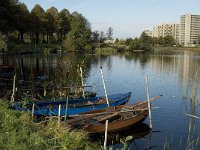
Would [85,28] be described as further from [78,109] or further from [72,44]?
[78,109]

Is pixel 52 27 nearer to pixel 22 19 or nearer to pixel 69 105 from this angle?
pixel 22 19

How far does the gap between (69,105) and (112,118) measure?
3392mm

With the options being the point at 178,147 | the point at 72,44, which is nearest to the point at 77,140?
the point at 178,147

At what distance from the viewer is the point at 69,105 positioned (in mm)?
22922

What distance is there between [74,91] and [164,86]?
52.1 ft

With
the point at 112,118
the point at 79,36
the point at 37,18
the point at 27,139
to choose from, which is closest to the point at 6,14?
the point at 37,18

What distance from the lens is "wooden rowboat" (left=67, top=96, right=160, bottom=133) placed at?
62.9 feet

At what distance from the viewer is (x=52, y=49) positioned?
103125mm

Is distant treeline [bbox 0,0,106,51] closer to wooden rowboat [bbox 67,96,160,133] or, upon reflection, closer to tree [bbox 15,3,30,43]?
tree [bbox 15,3,30,43]

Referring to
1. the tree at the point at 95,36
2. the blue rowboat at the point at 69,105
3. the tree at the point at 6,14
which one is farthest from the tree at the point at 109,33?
the blue rowboat at the point at 69,105

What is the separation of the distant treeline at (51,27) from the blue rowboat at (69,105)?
6791 cm

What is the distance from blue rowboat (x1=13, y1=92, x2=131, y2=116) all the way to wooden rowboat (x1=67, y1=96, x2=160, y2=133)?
5.83ft

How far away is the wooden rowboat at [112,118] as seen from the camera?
19172mm

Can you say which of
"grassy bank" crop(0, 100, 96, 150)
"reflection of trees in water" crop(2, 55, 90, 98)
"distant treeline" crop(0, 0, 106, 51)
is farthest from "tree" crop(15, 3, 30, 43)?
"grassy bank" crop(0, 100, 96, 150)
